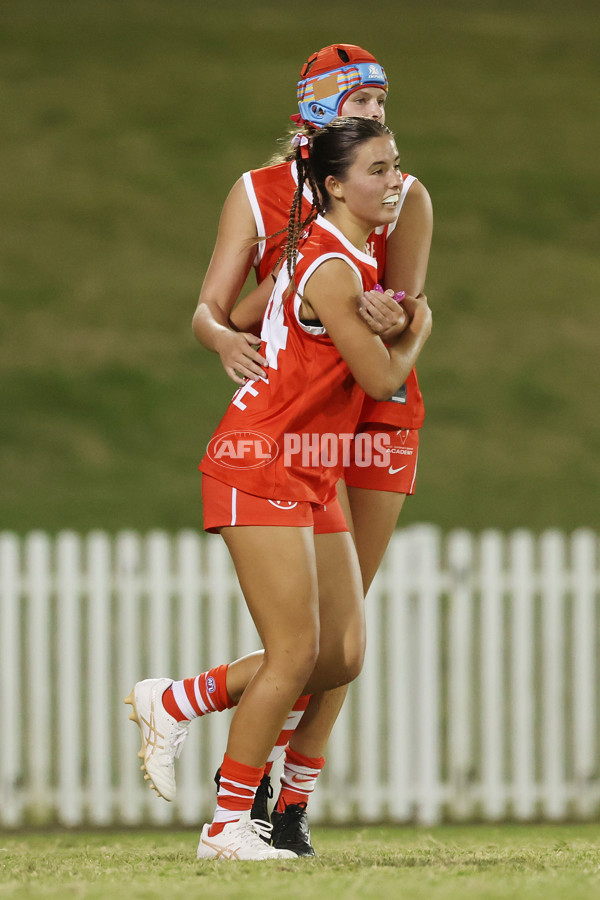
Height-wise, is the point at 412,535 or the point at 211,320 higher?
the point at 211,320

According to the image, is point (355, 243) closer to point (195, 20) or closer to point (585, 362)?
point (585, 362)

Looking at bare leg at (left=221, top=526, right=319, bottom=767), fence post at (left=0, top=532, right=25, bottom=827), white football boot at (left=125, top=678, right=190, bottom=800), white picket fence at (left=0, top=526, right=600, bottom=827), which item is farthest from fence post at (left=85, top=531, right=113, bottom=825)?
bare leg at (left=221, top=526, right=319, bottom=767)

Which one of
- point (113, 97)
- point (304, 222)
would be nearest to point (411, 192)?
point (304, 222)

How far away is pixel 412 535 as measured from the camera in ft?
23.5

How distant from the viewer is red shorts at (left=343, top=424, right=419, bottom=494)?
430 centimetres

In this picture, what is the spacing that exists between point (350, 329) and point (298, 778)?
1573mm

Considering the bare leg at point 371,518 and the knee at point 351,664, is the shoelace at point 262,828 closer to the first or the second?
the knee at point 351,664

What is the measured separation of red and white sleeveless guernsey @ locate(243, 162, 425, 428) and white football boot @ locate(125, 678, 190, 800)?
44.2 inches

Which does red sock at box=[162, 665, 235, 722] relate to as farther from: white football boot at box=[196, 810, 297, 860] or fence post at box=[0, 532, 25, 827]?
fence post at box=[0, 532, 25, 827]

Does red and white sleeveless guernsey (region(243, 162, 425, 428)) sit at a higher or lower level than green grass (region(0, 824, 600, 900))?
higher

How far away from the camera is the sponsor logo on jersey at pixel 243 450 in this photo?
151 inches

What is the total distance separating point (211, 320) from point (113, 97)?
17.3 meters

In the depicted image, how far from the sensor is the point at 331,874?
3.62 meters

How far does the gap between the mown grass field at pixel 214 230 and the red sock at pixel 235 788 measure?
7.22m
